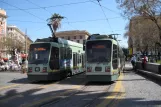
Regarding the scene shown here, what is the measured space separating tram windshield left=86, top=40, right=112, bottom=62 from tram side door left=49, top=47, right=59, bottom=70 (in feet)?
8.91

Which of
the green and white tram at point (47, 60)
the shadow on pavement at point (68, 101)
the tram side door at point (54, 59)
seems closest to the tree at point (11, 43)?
the green and white tram at point (47, 60)

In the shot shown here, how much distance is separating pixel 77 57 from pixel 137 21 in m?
11.3

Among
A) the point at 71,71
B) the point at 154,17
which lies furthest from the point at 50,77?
the point at 154,17

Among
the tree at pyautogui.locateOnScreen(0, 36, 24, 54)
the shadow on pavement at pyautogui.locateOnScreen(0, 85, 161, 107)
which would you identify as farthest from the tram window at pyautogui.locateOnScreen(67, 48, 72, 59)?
the tree at pyautogui.locateOnScreen(0, 36, 24, 54)

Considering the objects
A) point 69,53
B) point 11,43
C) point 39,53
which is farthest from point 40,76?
point 11,43

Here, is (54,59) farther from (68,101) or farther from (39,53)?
(68,101)

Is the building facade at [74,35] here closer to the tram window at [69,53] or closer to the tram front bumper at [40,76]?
the tram window at [69,53]

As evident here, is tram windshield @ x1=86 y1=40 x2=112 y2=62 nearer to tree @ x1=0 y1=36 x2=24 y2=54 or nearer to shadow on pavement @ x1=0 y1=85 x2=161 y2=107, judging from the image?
shadow on pavement @ x1=0 y1=85 x2=161 y2=107

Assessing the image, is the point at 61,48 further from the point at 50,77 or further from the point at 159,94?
the point at 159,94

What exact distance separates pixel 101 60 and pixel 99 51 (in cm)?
58

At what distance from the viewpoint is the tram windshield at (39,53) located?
797 inches

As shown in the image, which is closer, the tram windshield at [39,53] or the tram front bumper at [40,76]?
the tram front bumper at [40,76]

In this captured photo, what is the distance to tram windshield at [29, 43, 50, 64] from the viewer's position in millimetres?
20234

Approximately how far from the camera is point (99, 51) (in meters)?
18.9
